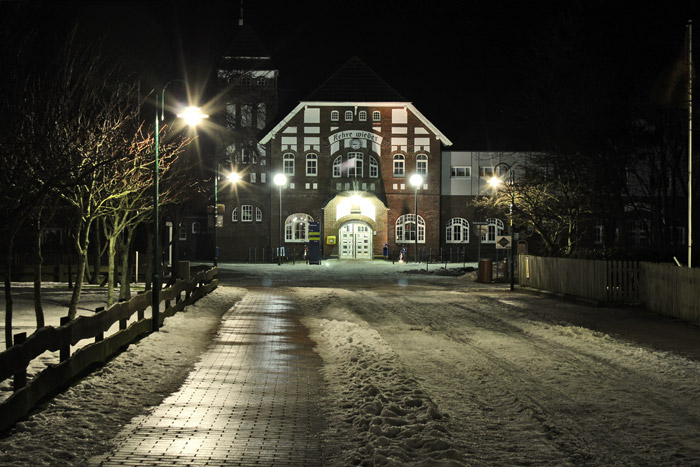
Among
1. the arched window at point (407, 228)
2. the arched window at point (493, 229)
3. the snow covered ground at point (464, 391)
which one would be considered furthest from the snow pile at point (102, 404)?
the arched window at point (493, 229)

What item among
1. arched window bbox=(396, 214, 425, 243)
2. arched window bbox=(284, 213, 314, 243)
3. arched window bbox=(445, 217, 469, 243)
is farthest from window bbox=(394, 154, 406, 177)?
arched window bbox=(284, 213, 314, 243)

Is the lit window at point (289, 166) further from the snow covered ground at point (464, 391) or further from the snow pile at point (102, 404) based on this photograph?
the snow pile at point (102, 404)

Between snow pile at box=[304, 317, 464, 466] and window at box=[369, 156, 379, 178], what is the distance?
146 ft

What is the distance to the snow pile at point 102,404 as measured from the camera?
6.66 metres

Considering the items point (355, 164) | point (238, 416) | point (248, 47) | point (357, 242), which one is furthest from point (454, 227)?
point (238, 416)

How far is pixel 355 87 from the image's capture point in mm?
57062

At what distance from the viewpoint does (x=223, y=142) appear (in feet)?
114

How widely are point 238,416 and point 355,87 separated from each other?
50.7m

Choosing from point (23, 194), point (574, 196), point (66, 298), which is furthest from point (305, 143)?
point (23, 194)

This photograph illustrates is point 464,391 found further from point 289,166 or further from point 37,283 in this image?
point 289,166

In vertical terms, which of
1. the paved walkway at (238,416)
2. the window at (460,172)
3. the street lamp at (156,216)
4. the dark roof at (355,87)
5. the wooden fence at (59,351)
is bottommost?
the paved walkway at (238,416)

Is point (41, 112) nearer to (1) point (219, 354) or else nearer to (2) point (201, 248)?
(1) point (219, 354)

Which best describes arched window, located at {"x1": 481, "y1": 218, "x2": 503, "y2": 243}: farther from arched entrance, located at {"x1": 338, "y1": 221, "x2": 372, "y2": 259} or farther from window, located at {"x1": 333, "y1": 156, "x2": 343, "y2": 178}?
window, located at {"x1": 333, "y1": 156, "x2": 343, "y2": 178}

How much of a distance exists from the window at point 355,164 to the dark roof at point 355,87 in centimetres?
429
